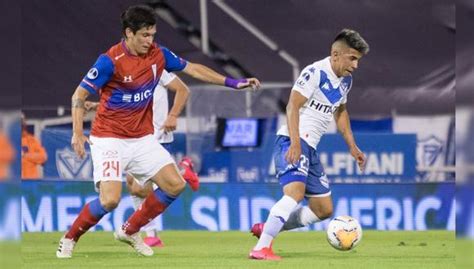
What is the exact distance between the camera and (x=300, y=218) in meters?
8.97

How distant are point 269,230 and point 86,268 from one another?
4.70 ft

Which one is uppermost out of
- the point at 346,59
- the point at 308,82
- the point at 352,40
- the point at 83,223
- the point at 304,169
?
the point at 352,40

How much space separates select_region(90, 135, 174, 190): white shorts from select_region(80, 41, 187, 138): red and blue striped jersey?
60 millimetres

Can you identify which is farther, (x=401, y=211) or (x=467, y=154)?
(x=401, y=211)

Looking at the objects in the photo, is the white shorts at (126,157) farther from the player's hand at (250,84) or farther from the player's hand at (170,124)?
the player's hand at (170,124)

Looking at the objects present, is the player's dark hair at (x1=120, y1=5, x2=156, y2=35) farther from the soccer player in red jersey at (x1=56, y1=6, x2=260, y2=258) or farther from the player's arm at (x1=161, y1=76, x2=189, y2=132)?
the player's arm at (x1=161, y1=76, x2=189, y2=132)

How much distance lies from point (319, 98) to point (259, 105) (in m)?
7.54

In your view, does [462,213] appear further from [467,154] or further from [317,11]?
[317,11]

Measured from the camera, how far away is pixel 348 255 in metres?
9.13

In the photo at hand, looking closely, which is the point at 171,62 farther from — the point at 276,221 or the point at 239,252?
the point at 239,252

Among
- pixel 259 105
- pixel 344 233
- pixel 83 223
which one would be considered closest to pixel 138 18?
pixel 83 223

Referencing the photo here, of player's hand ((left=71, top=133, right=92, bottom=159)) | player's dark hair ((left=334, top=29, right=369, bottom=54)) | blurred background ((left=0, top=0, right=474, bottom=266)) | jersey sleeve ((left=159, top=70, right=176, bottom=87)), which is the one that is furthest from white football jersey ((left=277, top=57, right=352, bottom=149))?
blurred background ((left=0, top=0, right=474, bottom=266))

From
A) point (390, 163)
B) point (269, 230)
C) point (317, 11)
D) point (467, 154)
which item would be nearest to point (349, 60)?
point (269, 230)

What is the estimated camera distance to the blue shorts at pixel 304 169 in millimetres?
8320
